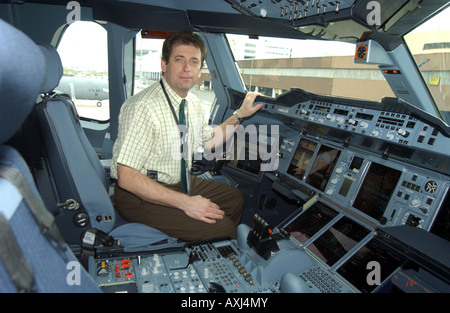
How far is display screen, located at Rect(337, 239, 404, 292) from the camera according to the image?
78.9 inches

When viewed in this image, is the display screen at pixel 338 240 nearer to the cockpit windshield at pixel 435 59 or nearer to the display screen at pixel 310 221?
the display screen at pixel 310 221

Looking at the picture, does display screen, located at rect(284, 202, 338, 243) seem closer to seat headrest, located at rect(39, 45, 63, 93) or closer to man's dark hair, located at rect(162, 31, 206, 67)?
man's dark hair, located at rect(162, 31, 206, 67)

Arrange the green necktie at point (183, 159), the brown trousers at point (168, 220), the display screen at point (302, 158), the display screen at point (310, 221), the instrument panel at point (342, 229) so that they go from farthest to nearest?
the display screen at point (302, 158)
the display screen at point (310, 221)
the green necktie at point (183, 159)
the brown trousers at point (168, 220)
the instrument panel at point (342, 229)

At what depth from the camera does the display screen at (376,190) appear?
2.34 meters

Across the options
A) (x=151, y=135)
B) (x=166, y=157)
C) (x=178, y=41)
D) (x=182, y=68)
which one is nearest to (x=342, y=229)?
(x=166, y=157)

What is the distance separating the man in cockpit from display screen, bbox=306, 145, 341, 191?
100 centimetres

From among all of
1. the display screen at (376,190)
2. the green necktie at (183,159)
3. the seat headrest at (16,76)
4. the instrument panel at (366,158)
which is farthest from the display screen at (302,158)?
the seat headrest at (16,76)

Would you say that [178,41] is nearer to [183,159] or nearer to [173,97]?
[173,97]

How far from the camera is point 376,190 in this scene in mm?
2426

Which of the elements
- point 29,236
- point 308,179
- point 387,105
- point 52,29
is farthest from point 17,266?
point 52,29

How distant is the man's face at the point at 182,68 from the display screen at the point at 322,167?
4.50ft

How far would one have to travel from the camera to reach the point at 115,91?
18.4 feet

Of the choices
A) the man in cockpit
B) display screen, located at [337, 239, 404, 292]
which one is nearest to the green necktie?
the man in cockpit

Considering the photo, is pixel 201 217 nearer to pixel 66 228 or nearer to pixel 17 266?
pixel 66 228
